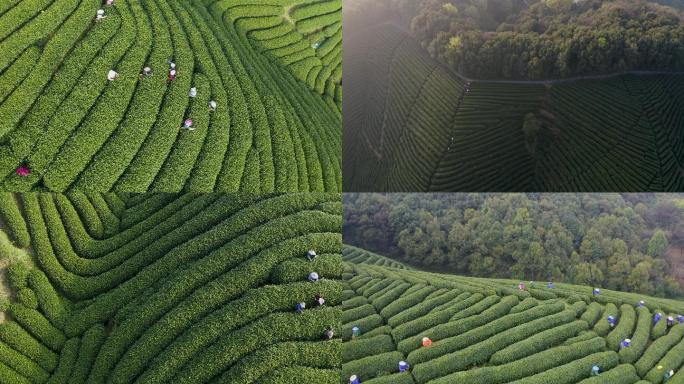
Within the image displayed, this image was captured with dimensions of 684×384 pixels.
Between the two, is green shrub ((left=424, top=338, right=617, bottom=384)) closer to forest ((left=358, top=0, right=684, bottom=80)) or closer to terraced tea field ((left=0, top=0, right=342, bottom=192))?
terraced tea field ((left=0, top=0, right=342, bottom=192))

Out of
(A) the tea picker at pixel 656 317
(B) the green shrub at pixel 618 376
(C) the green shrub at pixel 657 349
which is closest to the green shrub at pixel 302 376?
(B) the green shrub at pixel 618 376

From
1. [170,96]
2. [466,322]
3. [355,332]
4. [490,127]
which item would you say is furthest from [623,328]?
[170,96]

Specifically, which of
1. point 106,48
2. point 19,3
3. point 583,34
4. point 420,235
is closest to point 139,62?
point 106,48

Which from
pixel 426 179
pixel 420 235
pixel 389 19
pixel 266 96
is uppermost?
pixel 389 19

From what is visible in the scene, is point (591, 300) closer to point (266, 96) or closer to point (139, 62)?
point (266, 96)

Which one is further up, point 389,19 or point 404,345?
point 389,19

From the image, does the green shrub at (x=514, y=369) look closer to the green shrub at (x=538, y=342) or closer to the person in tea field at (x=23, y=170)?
the green shrub at (x=538, y=342)

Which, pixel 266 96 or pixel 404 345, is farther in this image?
pixel 266 96
